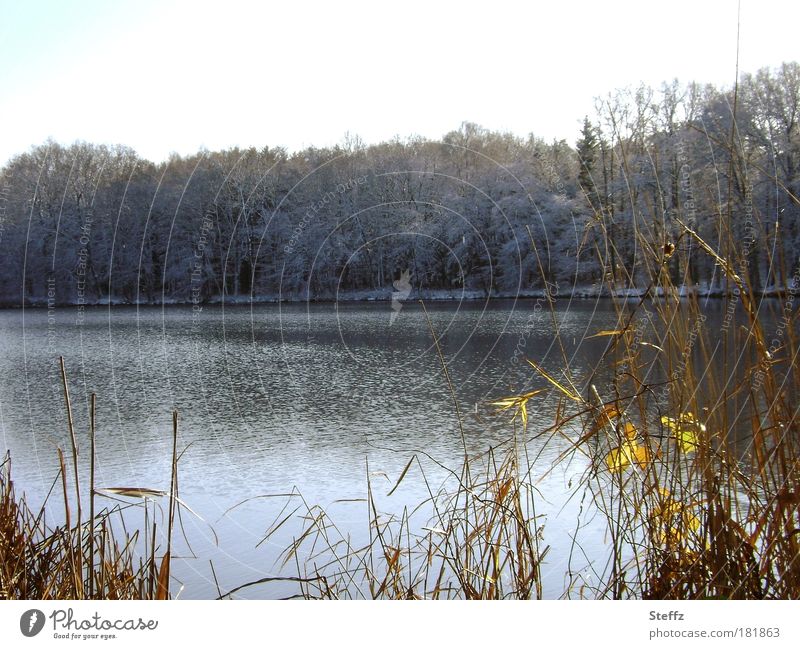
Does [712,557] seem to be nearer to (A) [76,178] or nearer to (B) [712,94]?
(B) [712,94]

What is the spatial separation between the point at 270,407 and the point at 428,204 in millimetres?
3455

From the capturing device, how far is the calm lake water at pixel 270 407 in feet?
13.4

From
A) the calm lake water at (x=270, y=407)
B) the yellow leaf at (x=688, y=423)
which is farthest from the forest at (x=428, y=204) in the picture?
the calm lake water at (x=270, y=407)

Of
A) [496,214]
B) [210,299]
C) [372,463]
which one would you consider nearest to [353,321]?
[210,299]

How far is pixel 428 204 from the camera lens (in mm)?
9570

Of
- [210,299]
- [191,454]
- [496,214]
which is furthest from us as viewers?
[210,299]

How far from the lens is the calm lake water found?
13.4ft

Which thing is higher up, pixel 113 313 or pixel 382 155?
pixel 382 155

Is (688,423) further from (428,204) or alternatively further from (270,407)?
(428,204)

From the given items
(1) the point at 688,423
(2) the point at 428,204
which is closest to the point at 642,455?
(1) the point at 688,423

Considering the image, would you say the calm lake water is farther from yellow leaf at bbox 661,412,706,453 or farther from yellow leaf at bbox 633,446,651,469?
yellow leaf at bbox 661,412,706,453

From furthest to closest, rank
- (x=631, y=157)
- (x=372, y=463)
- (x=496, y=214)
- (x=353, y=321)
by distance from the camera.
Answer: (x=353, y=321)
(x=496, y=214)
(x=372, y=463)
(x=631, y=157)

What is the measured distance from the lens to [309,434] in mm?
6395
